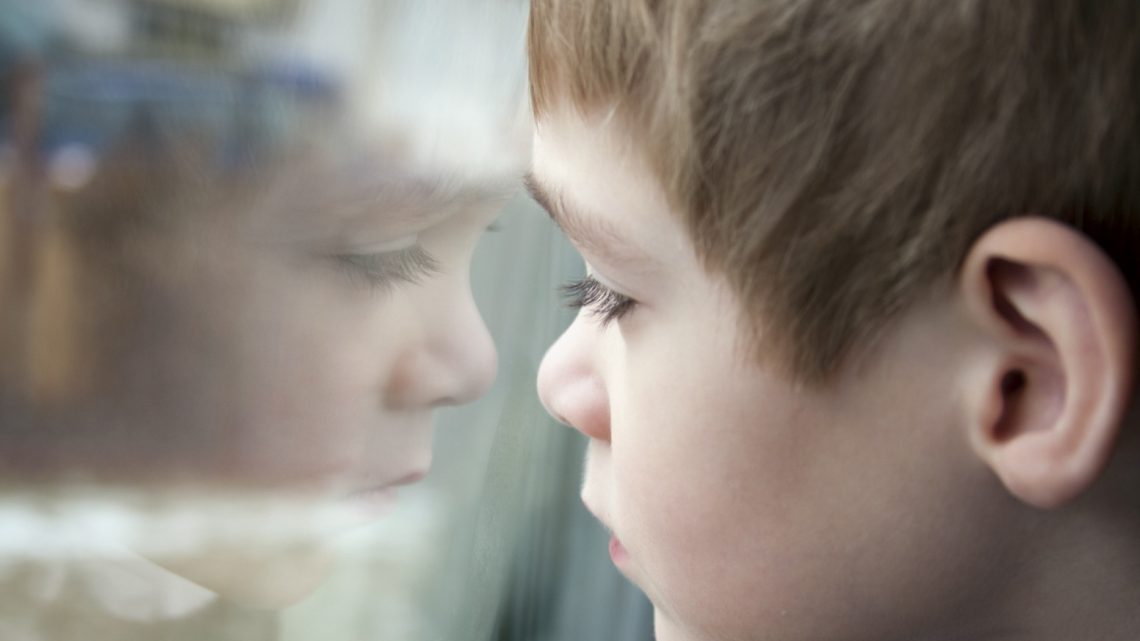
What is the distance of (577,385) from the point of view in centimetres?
70

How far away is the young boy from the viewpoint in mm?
502

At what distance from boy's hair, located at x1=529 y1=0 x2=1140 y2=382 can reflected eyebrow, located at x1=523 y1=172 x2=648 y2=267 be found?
46 millimetres

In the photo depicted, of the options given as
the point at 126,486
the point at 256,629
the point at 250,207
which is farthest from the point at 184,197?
Answer: the point at 256,629

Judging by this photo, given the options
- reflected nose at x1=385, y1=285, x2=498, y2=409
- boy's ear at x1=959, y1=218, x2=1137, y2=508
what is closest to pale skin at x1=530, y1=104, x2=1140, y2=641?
boy's ear at x1=959, y1=218, x2=1137, y2=508

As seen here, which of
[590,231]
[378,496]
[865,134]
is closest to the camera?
[865,134]

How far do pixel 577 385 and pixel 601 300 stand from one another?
6cm

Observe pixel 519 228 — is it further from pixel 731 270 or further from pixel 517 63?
pixel 731 270

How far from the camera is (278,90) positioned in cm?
59

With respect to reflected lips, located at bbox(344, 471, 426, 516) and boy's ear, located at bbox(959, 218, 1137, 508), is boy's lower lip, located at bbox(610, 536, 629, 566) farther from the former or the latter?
boy's ear, located at bbox(959, 218, 1137, 508)

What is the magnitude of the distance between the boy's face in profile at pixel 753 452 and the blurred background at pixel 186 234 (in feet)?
0.30

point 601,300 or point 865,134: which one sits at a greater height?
point 865,134

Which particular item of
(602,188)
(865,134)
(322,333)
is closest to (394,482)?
(322,333)

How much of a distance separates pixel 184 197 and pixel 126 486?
0.47ft

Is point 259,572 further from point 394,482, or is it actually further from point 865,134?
point 865,134
